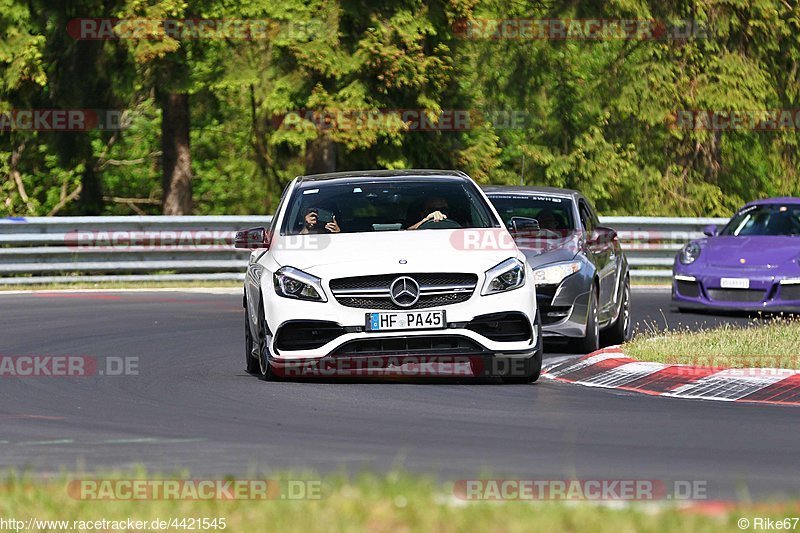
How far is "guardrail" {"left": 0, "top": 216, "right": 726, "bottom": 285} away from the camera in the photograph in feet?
76.3

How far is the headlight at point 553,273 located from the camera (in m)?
13.8

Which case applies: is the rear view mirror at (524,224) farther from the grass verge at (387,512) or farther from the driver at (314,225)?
the grass verge at (387,512)

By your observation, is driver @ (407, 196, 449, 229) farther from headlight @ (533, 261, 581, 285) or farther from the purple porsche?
the purple porsche

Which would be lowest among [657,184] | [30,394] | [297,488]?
[657,184]

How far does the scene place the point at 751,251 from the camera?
18.8 metres

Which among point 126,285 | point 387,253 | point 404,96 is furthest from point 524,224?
point 404,96

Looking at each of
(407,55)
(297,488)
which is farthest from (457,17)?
(297,488)

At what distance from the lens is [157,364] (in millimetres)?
13164

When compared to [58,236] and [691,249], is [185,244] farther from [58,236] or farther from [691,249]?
[691,249]

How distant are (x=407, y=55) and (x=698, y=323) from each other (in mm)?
13811

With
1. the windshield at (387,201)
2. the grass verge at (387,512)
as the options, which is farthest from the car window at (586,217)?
the grass verge at (387,512)

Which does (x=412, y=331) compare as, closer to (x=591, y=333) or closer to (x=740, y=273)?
(x=591, y=333)

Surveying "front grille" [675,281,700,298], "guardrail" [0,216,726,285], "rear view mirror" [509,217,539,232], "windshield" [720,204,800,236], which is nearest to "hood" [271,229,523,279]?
"rear view mirror" [509,217,539,232]

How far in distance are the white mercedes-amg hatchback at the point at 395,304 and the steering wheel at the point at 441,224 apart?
0.68ft
